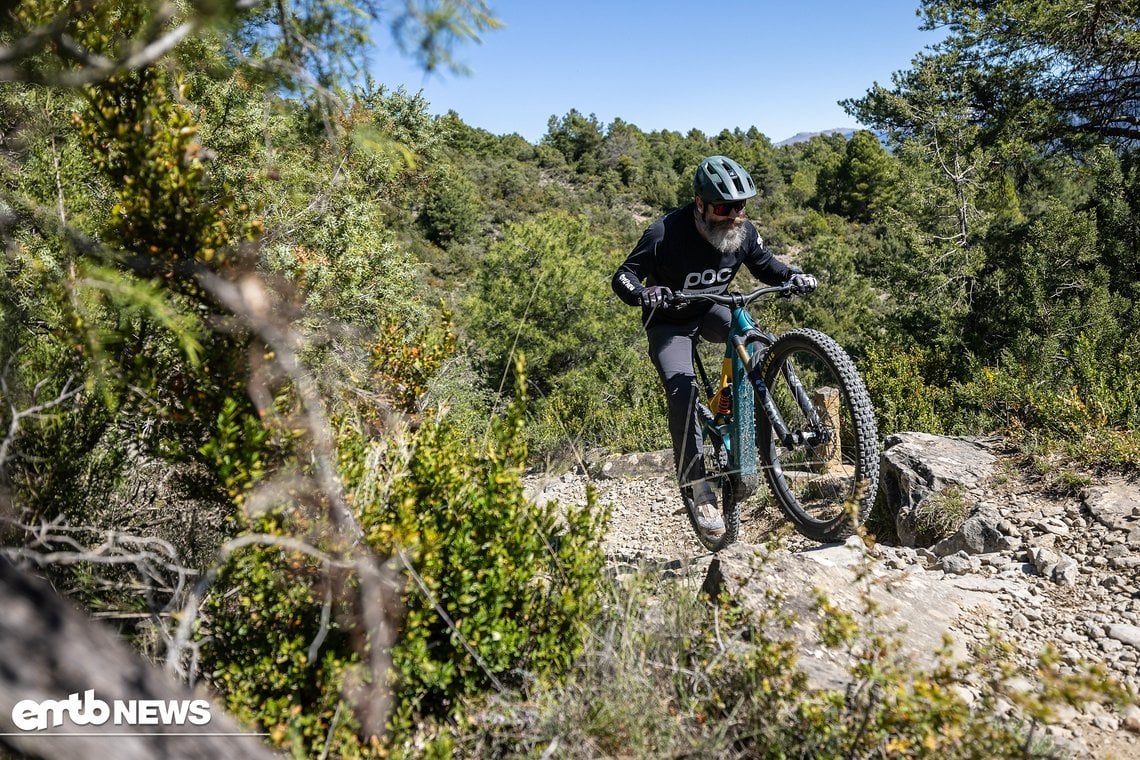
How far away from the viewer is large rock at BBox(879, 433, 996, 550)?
4.09 metres

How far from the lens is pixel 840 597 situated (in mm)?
2770

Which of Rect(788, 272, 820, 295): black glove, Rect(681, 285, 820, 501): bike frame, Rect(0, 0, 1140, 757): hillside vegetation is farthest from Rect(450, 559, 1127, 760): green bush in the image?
Rect(788, 272, 820, 295): black glove

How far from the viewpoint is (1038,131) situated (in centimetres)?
1026

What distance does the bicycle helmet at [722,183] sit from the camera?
3.41 meters

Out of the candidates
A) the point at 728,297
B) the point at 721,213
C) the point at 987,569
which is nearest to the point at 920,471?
the point at 987,569

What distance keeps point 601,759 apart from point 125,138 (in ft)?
7.69

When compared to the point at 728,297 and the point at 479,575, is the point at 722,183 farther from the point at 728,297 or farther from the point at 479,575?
the point at 479,575

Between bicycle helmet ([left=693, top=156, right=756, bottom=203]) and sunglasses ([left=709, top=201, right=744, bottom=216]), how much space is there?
0.06 meters

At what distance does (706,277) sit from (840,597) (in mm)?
1817

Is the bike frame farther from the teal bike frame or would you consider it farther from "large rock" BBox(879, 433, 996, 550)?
"large rock" BBox(879, 433, 996, 550)

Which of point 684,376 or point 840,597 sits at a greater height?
point 684,376

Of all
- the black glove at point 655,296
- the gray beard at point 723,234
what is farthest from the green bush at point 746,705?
the gray beard at point 723,234

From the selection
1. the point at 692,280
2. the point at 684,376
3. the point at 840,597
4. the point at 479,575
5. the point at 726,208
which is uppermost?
the point at 726,208

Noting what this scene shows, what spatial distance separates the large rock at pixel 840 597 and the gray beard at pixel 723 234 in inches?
63.5
